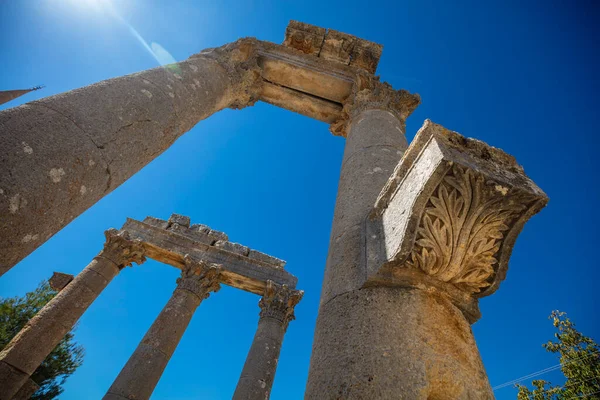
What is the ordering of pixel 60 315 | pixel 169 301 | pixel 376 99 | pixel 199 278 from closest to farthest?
1. pixel 376 99
2. pixel 60 315
3. pixel 169 301
4. pixel 199 278

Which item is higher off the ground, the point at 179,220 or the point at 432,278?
the point at 179,220

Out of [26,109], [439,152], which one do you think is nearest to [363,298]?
[439,152]

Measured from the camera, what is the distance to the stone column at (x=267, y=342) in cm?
949

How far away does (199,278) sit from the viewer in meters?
11.8

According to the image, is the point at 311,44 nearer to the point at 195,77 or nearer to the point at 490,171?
the point at 195,77

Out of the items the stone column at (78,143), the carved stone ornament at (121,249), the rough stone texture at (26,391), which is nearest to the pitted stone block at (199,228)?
the carved stone ornament at (121,249)

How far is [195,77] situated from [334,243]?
299cm

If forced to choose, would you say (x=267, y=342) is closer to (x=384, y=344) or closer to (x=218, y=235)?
(x=218, y=235)

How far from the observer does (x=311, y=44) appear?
735cm

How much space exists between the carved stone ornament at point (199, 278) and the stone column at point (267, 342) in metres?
1.87

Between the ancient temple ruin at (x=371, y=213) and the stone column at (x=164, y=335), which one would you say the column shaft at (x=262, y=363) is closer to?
the stone column at (x=164, y=335)

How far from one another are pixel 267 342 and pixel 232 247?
4.93 m

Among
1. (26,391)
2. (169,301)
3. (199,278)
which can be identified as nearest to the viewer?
(26,391)

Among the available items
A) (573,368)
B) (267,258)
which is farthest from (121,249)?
(573,368)
